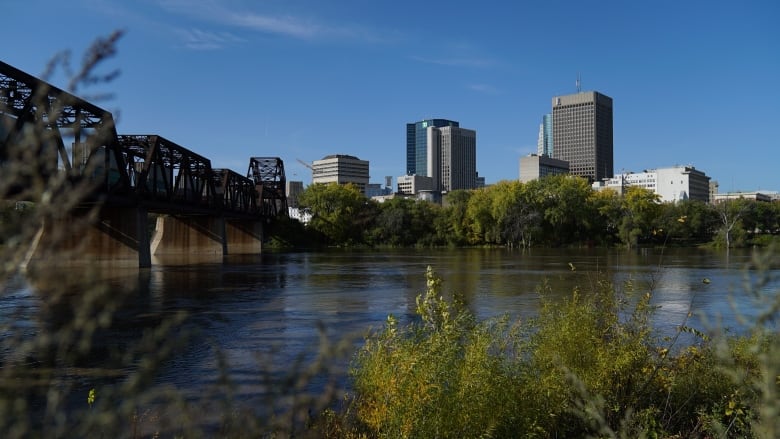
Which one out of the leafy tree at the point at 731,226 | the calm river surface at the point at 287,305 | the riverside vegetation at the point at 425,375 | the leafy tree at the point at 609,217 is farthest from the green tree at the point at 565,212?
the riverside vegetation at the point at 425,375

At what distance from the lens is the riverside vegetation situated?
2.28 meters

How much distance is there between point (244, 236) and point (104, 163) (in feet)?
301

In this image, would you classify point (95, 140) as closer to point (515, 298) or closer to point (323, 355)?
point (323, 355)

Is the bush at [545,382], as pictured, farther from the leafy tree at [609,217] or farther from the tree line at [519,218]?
the leafy tree at [609,217]

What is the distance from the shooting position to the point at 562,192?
113 metres

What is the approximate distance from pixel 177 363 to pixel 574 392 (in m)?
9.41

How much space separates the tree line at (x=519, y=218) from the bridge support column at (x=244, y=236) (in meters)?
16.5

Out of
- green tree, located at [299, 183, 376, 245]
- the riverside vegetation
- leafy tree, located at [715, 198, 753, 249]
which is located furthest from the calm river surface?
green tree, located at [299, 183, 376, 245]

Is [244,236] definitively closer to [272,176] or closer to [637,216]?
[272,176]

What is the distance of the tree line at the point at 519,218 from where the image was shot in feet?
362

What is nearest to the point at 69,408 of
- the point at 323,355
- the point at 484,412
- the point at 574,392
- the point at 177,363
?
the point at 177,363

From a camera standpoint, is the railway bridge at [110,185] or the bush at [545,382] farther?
the bush at [545,382]

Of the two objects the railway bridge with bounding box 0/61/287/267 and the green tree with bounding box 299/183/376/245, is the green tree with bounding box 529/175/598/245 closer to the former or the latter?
the green tree with bounding box 299/183/376/245

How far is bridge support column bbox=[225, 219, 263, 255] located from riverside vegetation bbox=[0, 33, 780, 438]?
7416cm
